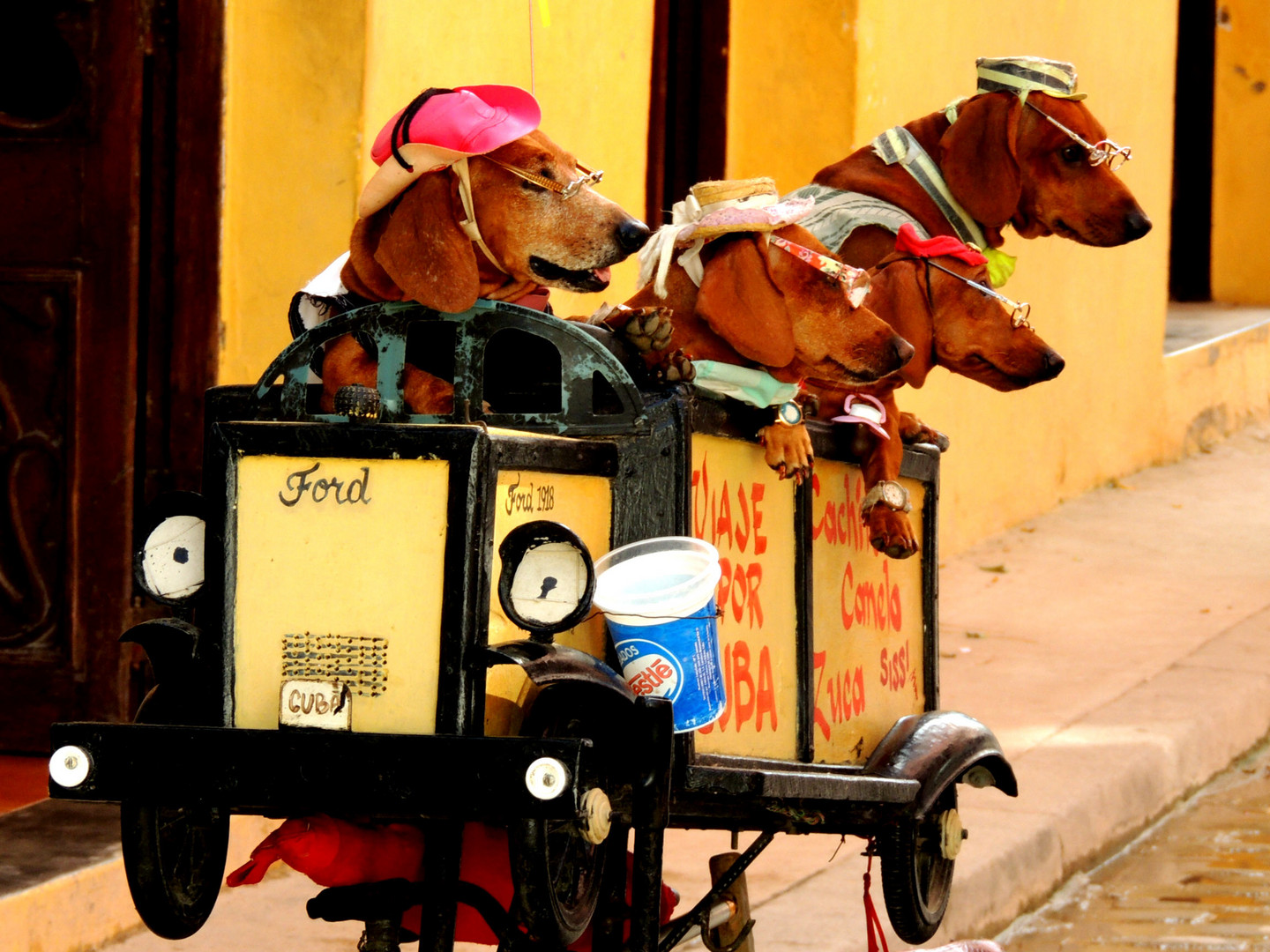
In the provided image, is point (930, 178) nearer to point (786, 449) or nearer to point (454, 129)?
point (786, 449)

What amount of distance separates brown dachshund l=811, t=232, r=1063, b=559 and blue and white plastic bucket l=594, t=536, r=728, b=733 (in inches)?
33.4

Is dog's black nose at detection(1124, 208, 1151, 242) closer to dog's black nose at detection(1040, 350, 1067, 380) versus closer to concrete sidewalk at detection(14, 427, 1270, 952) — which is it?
dog's black nose at detection(1040, 350, 1067, 380)

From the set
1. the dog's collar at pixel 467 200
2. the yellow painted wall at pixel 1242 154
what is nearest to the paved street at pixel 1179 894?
the dog's collar at pixel 467 200

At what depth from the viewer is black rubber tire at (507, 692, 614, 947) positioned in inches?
94.2

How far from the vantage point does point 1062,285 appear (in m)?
10.1

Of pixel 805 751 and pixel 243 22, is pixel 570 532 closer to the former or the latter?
pixel 805 751

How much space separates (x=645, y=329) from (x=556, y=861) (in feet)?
2.68

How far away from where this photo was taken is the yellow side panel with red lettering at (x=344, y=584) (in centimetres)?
246

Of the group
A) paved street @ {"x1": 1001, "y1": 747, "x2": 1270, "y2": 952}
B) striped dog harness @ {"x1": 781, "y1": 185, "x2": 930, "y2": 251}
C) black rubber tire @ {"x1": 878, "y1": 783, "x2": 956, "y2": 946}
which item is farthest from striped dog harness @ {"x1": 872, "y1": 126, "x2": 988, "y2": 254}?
paved street @ {"x1": 1001, "y1": 747, "x2": 1270, "y2": 952}

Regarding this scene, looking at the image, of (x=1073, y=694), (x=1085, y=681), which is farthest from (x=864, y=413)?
(x=1085, y=681)

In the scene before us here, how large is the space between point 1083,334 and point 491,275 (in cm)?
803

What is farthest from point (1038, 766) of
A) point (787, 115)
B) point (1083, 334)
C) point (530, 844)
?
point (1083, 334)

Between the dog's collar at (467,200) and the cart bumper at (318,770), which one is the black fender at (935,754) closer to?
the cart bumper at (318,770)

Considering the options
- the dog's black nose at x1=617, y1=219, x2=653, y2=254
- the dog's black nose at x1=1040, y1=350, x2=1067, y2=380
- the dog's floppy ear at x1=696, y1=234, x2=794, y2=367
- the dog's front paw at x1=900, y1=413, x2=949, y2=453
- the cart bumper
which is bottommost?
the cart bumper
